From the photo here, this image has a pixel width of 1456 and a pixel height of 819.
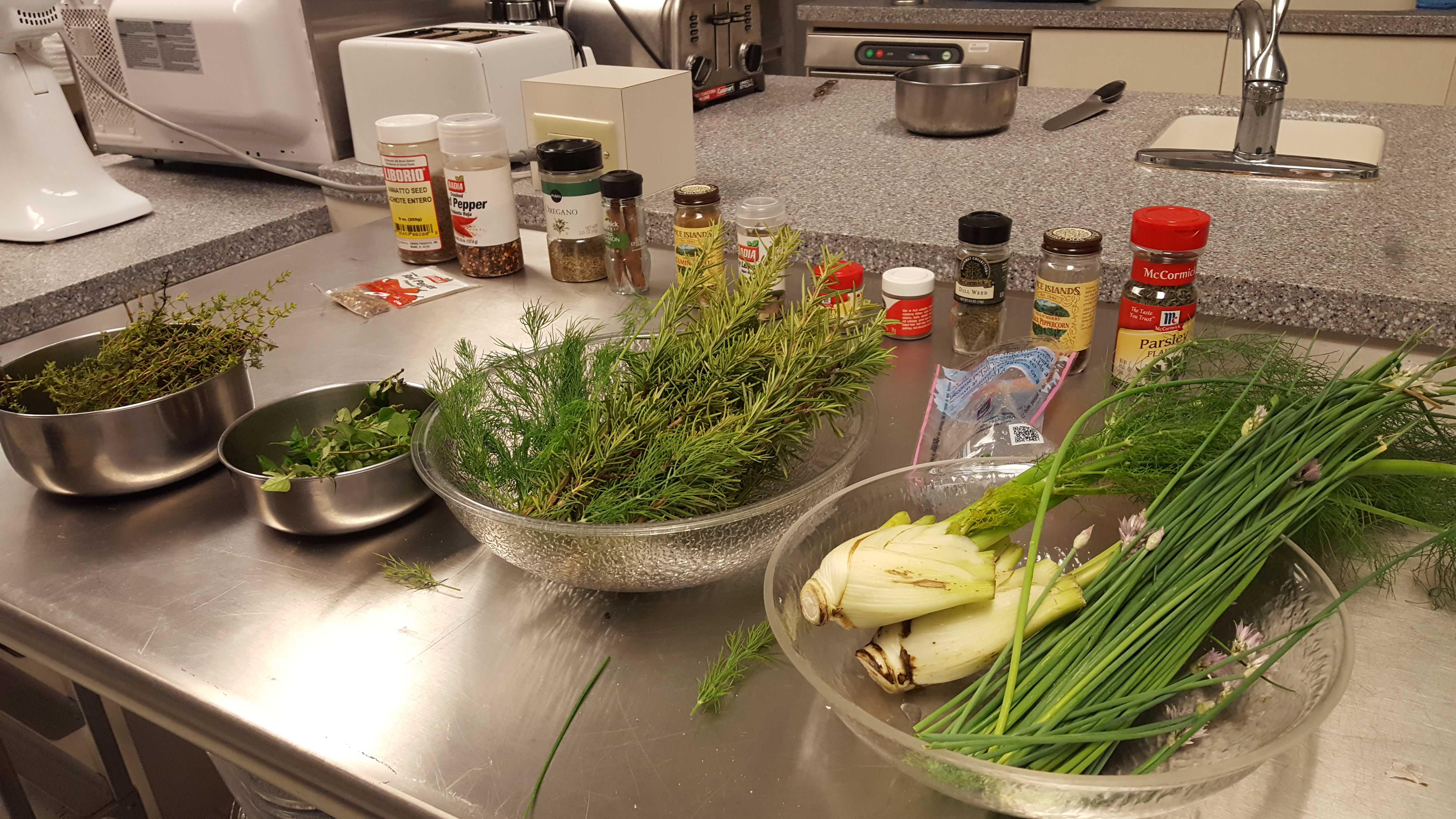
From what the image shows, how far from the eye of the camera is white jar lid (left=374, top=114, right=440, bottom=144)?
1193 millimetres

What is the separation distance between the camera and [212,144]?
1695 millimetres

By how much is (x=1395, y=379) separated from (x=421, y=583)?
1.98 ft

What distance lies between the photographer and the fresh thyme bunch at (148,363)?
0.76m

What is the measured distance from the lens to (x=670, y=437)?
0.61 m

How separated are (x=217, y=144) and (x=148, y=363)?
106 cm

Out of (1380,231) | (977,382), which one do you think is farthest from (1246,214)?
(977,382)

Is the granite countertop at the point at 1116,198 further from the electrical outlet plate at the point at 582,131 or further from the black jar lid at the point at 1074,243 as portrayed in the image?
the black jar lid at the point at 1074,243

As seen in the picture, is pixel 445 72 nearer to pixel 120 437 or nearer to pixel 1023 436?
pixel 120 437

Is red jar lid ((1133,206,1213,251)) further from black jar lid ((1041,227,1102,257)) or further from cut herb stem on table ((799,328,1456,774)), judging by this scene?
cut herb stem on table ((799,328,1456,774))

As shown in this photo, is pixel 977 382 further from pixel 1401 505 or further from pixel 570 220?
pixel 570 220

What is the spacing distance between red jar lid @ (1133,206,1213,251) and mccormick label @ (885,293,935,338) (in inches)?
9.6

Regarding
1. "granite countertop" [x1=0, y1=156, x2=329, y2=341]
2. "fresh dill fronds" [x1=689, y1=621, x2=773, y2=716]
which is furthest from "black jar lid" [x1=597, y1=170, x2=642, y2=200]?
"fresh dill fronds" [x1=689, y1=621, x2=773, y2=716]

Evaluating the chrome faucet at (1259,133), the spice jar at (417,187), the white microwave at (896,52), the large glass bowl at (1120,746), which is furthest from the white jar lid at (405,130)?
the white microwave at (896,52)

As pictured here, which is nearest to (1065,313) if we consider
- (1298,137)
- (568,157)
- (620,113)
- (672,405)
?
(672,405)
